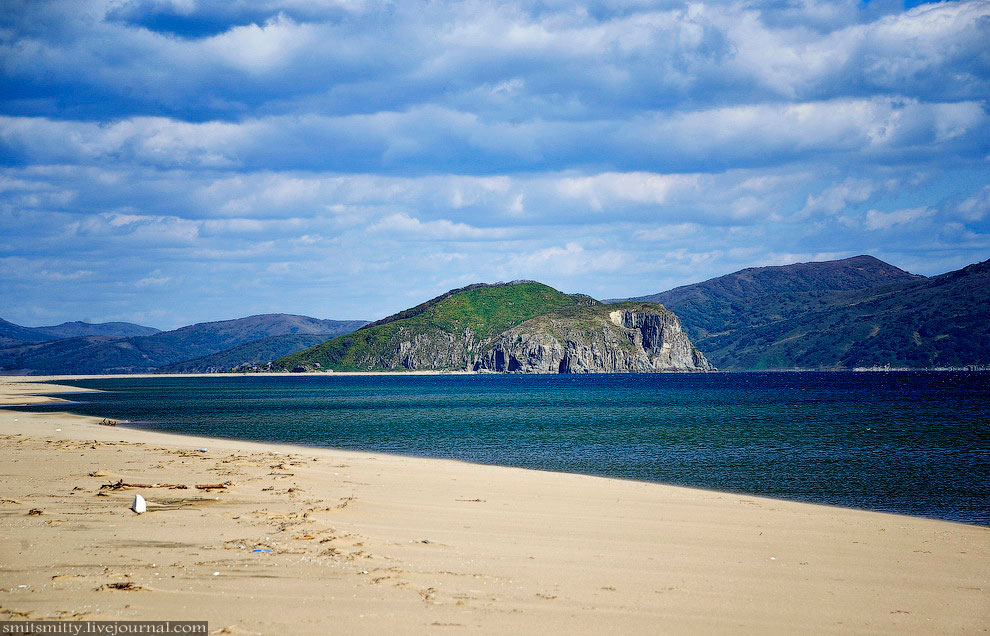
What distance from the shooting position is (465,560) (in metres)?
13.8

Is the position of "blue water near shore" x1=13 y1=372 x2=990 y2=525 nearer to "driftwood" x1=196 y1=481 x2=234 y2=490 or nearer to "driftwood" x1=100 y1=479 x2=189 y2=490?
"driftwood" x1=196 y1=481 x2=234 y2=490

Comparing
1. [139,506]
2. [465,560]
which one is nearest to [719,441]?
[465,560]

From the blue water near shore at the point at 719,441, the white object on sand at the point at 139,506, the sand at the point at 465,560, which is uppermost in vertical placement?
the white object on sand at the point at 139,506

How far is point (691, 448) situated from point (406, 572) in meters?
32.5

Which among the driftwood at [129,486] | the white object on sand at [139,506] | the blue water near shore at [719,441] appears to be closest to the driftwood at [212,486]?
the driftwood at [129,486]

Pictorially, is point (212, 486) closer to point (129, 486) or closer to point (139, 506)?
point (129, 486)

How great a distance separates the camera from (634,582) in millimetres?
12758

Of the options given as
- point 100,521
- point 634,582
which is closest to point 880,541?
point 634,582

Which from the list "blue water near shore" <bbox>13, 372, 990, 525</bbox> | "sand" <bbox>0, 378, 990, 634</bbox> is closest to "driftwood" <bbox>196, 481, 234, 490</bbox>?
"sand" <bbox>0, 378, 990, 634</bbox>

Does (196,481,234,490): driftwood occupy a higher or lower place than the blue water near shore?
higher

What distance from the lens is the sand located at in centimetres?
1053

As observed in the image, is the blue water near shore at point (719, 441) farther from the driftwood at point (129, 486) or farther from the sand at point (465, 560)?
the driftwood at point (129, 486)

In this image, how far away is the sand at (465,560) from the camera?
1053 cm

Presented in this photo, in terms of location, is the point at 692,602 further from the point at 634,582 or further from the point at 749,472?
the point at 749,472
